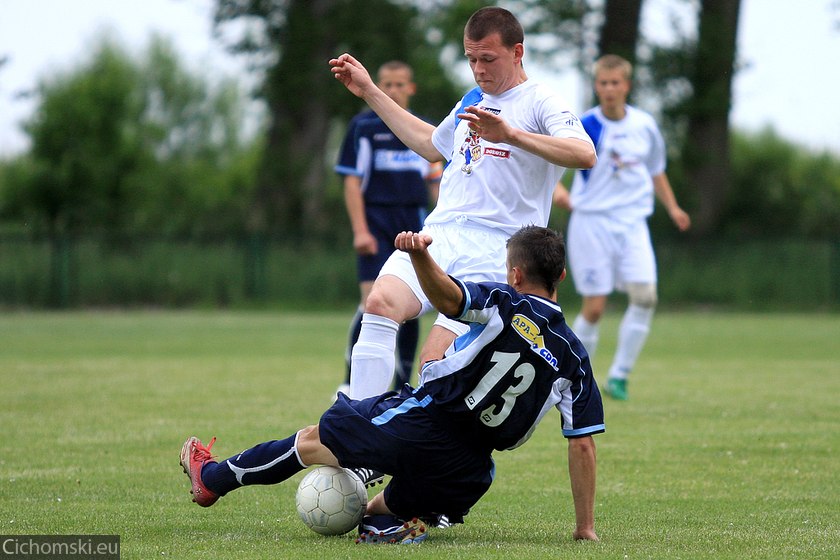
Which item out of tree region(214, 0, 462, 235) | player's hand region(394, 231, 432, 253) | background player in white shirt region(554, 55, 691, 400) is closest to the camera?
player's hand region(394, 231, 432, 253)

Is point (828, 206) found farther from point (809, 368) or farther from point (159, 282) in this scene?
point (809, 368)

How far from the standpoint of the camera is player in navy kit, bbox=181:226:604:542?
4.46 meters

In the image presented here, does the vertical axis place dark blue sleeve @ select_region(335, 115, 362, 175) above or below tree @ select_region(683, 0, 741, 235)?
below

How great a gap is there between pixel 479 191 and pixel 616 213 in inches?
184

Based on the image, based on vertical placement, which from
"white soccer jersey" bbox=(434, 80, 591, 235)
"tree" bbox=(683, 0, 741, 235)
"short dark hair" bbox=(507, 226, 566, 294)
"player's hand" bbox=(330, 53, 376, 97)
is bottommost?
"short dark hair" bbox=(507, 226, 566, 294)

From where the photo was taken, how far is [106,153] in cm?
3262

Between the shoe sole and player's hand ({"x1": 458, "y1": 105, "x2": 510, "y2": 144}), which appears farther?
player's hand ({"x1": 458, "y1": 105, "x2": 510, "y2": 144})

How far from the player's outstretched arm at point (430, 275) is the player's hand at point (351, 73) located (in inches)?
70.1

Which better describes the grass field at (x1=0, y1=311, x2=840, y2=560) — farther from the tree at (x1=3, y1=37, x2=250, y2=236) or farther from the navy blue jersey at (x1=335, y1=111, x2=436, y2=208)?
the tree at (x1=3, y1=37, x2=250, y2=236)

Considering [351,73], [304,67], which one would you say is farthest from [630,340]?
[304,67]

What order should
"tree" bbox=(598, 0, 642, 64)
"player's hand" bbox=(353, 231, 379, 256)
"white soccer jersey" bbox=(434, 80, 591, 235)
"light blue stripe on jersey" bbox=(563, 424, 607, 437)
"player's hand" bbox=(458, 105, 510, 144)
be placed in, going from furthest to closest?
"tree" bbox=(598, 0, 642, 64) → "player's hand" bbox=(353, 231, 379, 256) → "white soccer jersey" bbox=(434, 80, 591, 235) → "player's hand" bbox=(458, 105, 510, 144) → "light blue stripe on jersey" bbox=(563, 424, 607, 437)

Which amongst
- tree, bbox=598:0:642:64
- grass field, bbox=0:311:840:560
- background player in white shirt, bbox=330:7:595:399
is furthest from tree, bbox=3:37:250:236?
background player in white shirt, bbox=330:7:595:399

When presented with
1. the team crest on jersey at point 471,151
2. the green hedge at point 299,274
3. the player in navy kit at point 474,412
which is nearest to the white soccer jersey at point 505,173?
the team crest on jersey at point 471,151

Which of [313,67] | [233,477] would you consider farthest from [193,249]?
[233,477]
